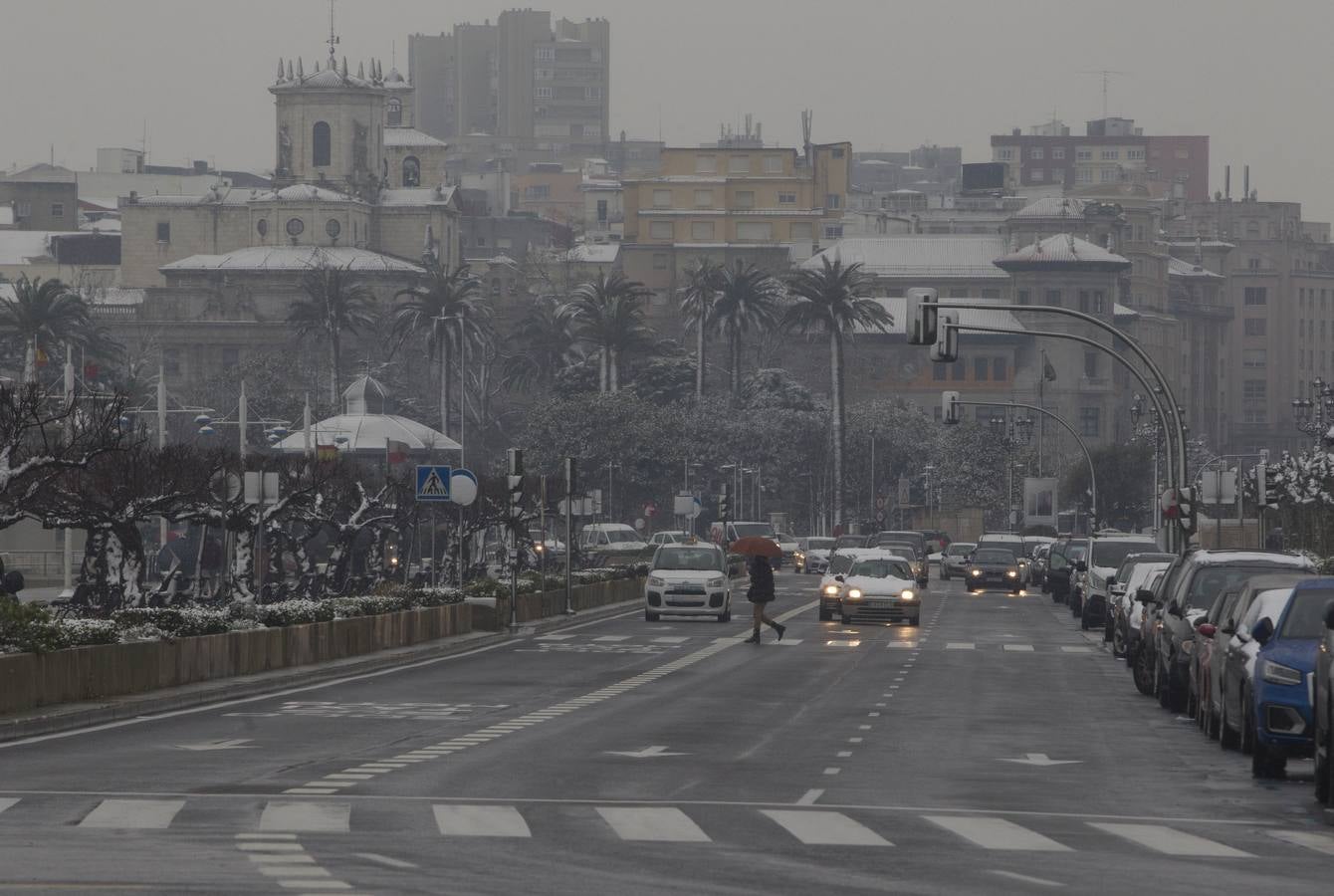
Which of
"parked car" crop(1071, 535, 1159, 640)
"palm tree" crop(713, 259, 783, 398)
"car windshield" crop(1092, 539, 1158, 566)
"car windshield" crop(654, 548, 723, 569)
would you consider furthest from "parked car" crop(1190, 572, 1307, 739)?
"palm tree" crop(713, 259, 783, 398)

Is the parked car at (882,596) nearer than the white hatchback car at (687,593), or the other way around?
the parked car at (882,596)

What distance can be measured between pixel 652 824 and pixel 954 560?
8148cm

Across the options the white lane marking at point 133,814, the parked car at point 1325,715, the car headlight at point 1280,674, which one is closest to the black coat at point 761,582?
the car headlight at point 1280,674

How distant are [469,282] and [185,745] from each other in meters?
135

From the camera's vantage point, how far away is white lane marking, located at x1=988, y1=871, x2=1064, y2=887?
13.7 m

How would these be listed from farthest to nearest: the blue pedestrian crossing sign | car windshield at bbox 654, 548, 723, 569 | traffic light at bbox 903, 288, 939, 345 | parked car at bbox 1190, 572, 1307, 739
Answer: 1. car windshield at bbox 654, 548, 723, 569
2. the blue pedestrian crossing sign
3. traffic light at bbox 903, 288, 939, 345
4. parked car at bbox 1190, 572, 1307, 739

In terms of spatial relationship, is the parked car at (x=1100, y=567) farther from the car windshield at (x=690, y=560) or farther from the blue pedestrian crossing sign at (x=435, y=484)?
the blue pedestrian crossing sign at (x=435, y=484)

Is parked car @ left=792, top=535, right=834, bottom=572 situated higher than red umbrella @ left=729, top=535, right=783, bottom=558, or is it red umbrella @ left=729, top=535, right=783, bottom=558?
red umbrella @ left=729, top=535, right=783, bottom=558

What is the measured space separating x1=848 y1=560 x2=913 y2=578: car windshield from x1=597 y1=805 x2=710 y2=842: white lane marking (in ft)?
119

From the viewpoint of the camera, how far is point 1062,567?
71.8 m

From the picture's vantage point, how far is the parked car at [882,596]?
52.4 meters

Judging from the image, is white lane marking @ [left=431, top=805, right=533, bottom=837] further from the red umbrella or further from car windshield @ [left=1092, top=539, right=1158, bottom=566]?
car windshield @ [left=1092, top=539, right=1158, bottom=566]

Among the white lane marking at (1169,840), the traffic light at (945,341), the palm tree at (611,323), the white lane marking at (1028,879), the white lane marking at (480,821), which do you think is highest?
the palm tree at (611,323)

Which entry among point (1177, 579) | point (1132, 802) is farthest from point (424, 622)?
point (1132, 802)
